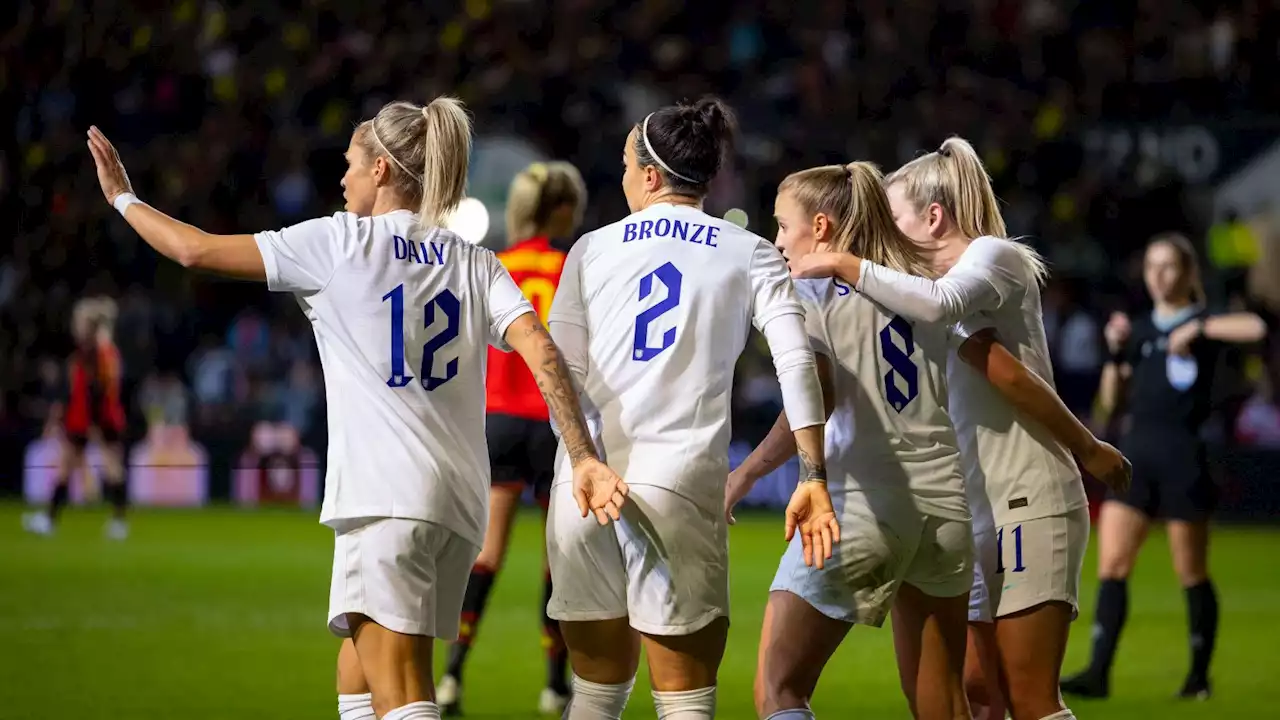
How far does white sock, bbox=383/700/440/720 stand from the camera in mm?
4387

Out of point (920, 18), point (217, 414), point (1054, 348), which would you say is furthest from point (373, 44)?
point (1054, 348)

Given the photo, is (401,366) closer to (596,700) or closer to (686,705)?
(596,700)

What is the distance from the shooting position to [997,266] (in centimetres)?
494

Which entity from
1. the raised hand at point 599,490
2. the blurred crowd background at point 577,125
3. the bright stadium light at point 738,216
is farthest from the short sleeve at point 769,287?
the blurred crowd background at point 577,125

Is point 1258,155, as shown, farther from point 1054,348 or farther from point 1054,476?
point 1054,476

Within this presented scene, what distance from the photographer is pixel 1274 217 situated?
20578mm

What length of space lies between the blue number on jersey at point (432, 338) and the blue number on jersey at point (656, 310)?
→ 0.52 meters

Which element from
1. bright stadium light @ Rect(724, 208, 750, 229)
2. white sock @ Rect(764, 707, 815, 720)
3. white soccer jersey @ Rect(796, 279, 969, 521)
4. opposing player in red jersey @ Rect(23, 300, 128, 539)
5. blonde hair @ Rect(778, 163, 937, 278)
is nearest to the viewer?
white sock @ Rect(764, 707, 815, 720)

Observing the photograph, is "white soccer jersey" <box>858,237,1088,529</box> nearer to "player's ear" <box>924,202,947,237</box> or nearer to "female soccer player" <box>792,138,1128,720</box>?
"female soccer player" <box>792,138,1128,720</box>

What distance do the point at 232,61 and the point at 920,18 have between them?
381 inches

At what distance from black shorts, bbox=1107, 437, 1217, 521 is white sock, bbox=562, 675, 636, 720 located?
465 centimetres

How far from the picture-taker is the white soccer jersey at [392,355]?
4.49m

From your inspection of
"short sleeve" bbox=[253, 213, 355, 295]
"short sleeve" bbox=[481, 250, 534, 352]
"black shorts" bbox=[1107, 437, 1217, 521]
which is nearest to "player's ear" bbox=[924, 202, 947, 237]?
"short sleeve" bbox=[481, 250, 534, 352]

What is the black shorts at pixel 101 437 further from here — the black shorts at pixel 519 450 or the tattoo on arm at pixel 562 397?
the tattoo on arm at pixel 562 397
